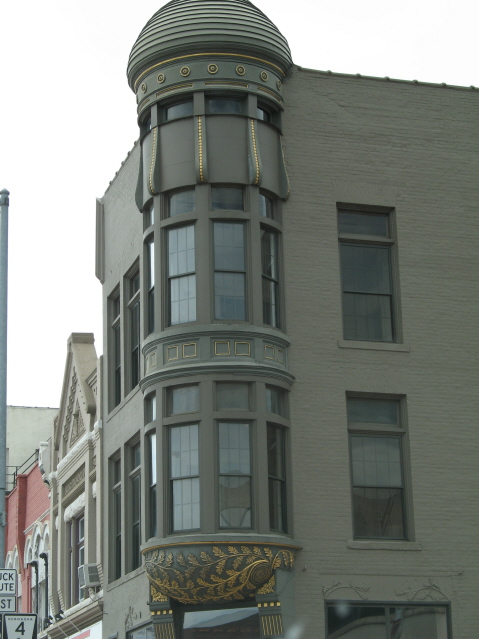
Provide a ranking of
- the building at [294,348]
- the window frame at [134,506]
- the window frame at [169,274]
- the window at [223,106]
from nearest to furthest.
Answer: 1. the building at [294,348]
2. the window frame at [169,274]
3. the window at [223,106]
4. the window frame at [134,506]

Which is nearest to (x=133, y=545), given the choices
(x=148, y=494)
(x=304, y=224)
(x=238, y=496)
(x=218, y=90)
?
(x=148, y=494)

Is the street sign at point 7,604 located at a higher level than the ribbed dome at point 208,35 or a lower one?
lower

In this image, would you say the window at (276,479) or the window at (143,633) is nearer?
the window at (276,479)

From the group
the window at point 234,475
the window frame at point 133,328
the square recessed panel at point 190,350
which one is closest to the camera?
the window at point 234,475

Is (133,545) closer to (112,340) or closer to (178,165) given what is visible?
(112,340)

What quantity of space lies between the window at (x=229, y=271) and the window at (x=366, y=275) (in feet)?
7.95

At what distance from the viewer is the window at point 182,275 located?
75.1 feet

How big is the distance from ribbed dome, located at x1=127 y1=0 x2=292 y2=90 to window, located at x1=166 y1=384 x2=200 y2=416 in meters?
6.75

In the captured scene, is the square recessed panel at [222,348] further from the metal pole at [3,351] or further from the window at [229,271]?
the metal pole at [3,351]

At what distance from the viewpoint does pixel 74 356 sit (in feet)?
109

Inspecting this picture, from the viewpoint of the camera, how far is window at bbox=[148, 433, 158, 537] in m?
22.6

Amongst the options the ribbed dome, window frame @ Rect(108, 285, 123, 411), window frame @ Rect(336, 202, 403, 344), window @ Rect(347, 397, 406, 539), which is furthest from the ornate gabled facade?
the ribbed dome

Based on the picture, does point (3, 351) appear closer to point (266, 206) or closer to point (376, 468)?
point (266, 206)

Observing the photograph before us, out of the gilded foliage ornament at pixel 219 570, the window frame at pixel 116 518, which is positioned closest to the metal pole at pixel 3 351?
the gilded foliage ornament at pixel 219 570
